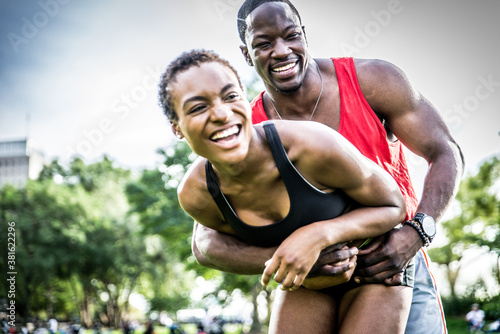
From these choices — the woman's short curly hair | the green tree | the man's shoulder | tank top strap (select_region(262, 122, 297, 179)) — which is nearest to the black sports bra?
tank top strap (select_region(262, 122, 297, 179))

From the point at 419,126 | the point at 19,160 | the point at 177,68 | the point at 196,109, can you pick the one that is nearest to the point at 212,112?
the point at 196,109

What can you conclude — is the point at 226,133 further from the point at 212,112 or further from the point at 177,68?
the point at 177,68

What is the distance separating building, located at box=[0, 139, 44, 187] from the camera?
6531 centimetres

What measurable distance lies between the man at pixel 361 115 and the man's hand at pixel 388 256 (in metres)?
0.01

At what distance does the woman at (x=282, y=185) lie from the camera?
2.27m

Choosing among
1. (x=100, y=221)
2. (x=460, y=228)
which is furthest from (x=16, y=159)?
(x=460, y=228)

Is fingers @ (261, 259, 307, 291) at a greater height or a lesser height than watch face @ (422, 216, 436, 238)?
lesser

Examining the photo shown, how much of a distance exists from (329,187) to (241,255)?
22.4 inches

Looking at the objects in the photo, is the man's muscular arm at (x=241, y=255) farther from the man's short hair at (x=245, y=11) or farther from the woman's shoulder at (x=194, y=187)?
the man's short hair at (x=245, y=11)

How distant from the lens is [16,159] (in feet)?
227

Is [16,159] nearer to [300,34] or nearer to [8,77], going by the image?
[8,77]

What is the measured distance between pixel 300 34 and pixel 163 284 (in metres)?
39.8

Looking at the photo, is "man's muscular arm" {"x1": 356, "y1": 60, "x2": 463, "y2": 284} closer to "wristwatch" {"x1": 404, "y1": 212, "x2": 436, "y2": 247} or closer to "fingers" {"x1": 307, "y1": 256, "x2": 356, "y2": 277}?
"wristwatch" {"x1": 404, "y1": 212, "x2": 436, "y2": 247}

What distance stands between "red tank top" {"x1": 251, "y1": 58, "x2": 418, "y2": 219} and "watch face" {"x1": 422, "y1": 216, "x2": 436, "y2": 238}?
169mm
